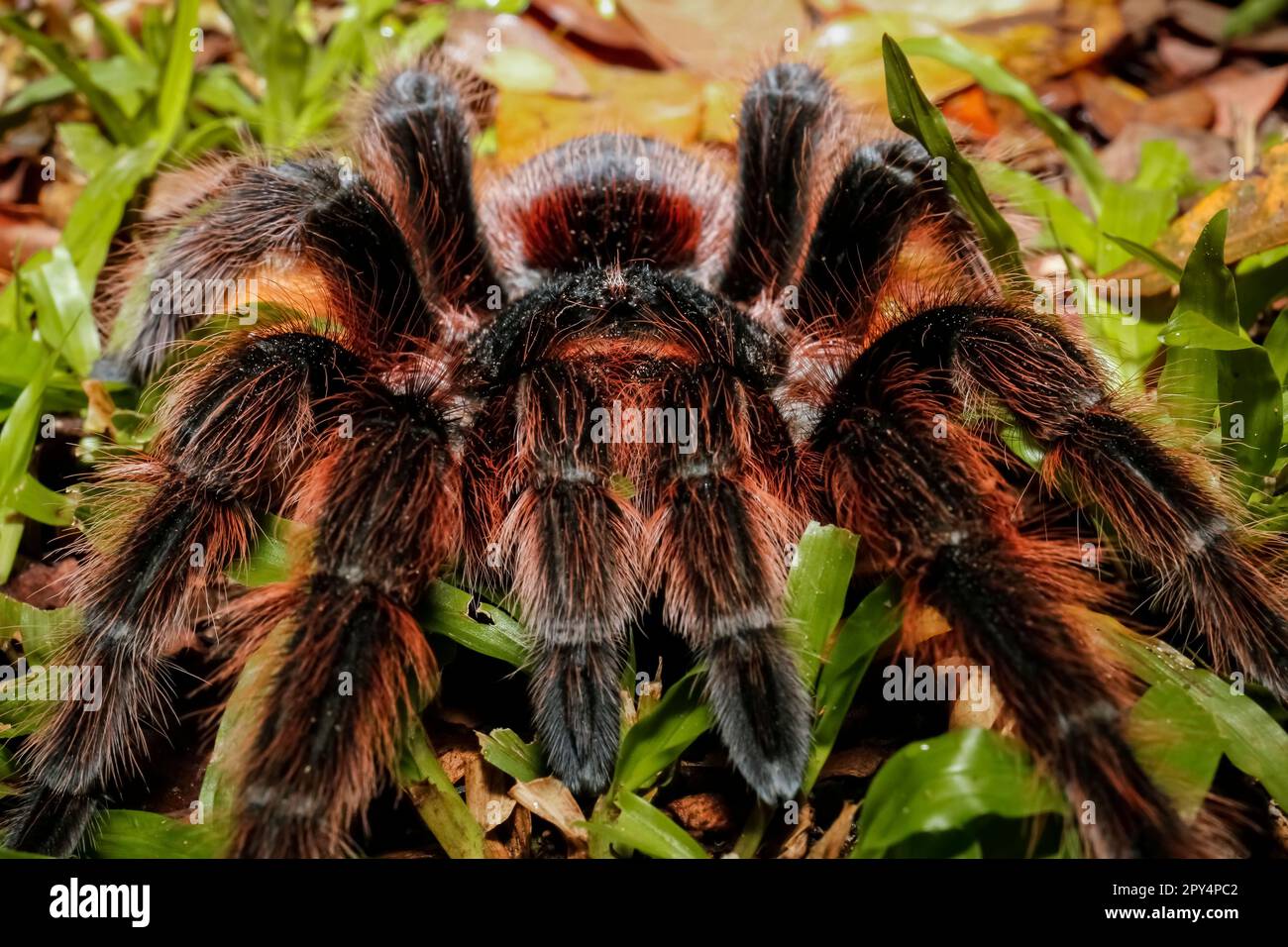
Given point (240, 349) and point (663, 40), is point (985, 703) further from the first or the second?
point (663, 40)

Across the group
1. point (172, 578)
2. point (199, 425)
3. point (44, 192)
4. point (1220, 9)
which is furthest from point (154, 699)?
point (1220, 9)

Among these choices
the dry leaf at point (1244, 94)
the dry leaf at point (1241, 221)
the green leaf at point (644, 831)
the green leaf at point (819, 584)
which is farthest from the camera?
the dry leaf at point (1244, 94)

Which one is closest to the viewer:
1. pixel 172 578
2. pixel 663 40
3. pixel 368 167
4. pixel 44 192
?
pixel 172 578

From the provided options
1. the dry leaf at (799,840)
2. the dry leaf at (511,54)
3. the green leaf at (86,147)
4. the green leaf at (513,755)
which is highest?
the dry leaf at (511,54)

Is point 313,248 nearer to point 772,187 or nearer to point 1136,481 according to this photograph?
point 772,187

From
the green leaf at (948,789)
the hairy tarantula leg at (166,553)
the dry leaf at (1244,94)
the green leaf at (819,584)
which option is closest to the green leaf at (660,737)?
the green leaf at (819,584)

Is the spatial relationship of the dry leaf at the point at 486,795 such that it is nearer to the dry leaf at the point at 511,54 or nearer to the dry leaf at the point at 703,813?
the dry leaf at the point at 703,813

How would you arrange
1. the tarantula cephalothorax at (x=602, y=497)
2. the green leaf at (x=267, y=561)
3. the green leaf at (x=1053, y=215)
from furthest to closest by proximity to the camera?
the green leaf at (x=1053, y=215)
the green leaf at (x=267, y=561)
the tarantula cephalothorax at (x=602, y=497)

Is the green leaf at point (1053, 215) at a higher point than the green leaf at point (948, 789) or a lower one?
higher
